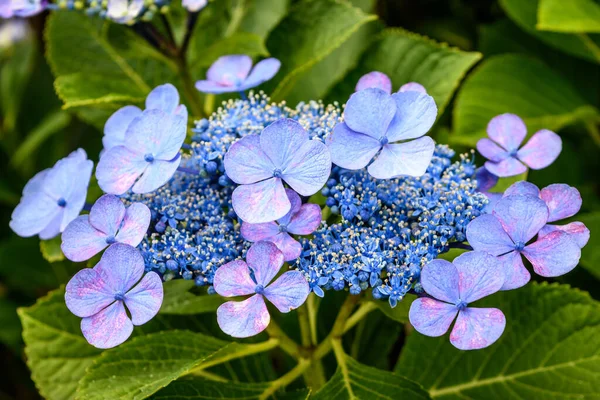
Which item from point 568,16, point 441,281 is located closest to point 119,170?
point 441,281

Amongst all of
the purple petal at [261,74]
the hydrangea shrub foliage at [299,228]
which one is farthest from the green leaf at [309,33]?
the purple petal at [261,74]

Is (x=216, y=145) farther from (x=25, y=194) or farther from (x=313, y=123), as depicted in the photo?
(x=25, y=194)

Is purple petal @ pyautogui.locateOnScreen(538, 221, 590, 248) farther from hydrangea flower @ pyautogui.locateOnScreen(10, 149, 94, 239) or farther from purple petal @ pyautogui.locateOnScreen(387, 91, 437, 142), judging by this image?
hydrangea flower @ pyautogui.locateOnScreen(10, 149, 94, 239)

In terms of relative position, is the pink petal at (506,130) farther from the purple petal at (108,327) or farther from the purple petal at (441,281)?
the purple petal at (108,327)

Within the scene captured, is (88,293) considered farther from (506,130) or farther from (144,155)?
(506,130)

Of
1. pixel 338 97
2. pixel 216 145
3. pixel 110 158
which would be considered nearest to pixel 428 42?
pixel 338 97
